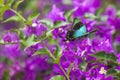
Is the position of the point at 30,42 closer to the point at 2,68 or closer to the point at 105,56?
the point at 105,56

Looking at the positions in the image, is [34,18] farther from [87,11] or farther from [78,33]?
[87,11]

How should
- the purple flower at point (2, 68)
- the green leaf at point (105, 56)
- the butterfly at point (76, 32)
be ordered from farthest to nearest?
the purple flower at point (2, 68) < the butterfly at point (76, 32) < the green leaf at point (105, 56)

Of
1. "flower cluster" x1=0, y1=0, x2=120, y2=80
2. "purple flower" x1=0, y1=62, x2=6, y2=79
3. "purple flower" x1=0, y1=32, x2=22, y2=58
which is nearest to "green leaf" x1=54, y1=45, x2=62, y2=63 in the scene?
"flower cluster" x1=0, y1=0, x2=120, y2=80

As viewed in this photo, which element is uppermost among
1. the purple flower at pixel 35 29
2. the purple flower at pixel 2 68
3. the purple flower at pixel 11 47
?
the purple flower at pixel 35 29

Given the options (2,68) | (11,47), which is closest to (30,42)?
(11,47)

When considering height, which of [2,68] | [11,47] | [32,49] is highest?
[32,49]

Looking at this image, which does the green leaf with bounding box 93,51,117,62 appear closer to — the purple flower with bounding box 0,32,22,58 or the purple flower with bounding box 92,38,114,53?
the purple flower with bounding box 92,38,114,53

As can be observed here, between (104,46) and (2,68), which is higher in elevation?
(104,46)

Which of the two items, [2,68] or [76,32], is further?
[2,68]

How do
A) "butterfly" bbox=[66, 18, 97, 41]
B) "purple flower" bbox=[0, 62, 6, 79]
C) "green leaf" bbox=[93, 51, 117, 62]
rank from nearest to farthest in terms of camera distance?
"green leaf" bbox=[93, 51, 117, 62] → "butterfly" bbox=[66, 18, 97, 41] → "purple flower" bbox=[0, 62, 6, 79]

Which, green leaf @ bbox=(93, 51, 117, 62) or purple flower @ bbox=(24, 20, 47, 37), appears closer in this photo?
green leaf @ bbox=(93, 51, 117, 62)

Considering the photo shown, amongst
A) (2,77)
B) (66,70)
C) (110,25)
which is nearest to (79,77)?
(66,70)

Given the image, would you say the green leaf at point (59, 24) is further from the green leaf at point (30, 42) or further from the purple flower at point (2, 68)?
the purple flower at point (2, 68)

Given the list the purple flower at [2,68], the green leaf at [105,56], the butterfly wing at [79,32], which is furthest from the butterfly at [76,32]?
the purple flower at [2,68]
